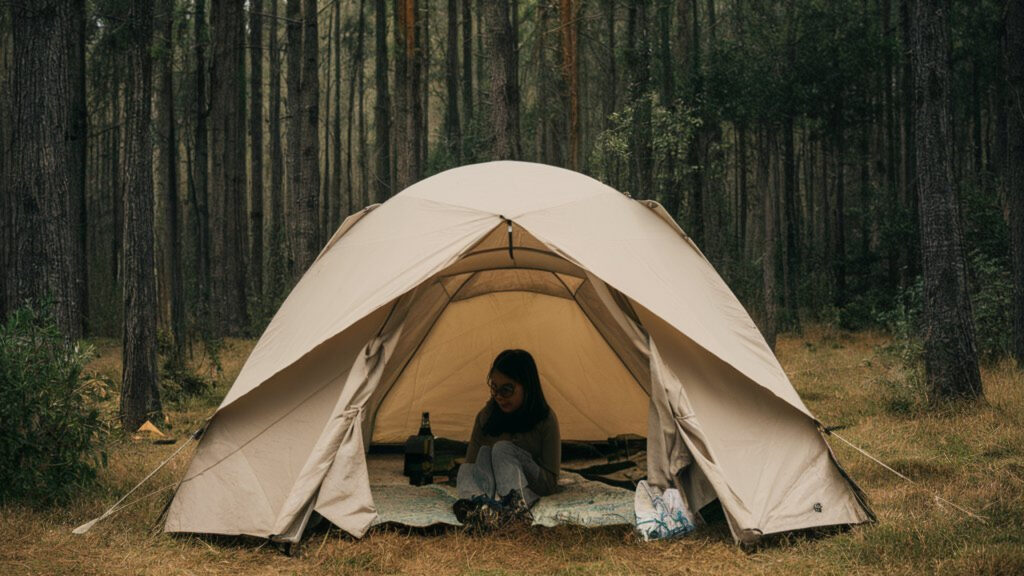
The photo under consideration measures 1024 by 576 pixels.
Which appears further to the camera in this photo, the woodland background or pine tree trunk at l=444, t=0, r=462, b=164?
pine tree trunk at l=444, t=0, r=462, b=164

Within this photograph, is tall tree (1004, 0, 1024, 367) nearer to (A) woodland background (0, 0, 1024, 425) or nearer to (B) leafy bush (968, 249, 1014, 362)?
(A) woodland background (0, 0, 1024, 425)

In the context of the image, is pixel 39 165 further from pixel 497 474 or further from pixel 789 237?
pixel 789 237

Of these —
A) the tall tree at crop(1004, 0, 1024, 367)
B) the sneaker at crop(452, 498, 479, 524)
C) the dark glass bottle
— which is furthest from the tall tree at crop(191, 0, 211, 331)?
the tall tree at crop(1004, 0, 1024, 367)

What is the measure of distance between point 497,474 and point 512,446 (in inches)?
7.4

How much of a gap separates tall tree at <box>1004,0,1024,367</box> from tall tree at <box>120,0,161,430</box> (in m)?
8.40

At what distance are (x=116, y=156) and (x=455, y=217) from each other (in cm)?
2036

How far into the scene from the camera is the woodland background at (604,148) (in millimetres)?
7906

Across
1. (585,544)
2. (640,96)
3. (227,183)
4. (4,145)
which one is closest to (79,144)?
(227,183)

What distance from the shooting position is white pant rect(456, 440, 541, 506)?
17.8 feet

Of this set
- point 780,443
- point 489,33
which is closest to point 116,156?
point 489,33

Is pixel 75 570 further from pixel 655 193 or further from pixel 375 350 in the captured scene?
pixel 655 193

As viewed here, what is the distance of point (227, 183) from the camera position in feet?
55.9

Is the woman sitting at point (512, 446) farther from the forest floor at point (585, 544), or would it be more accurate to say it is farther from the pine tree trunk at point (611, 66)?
the pine tree trunk at point (611, 66)

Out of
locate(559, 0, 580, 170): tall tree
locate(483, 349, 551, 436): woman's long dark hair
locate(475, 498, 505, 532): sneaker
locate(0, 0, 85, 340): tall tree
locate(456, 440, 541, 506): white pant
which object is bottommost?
locate(475, 498, 505, 532): sneaker
